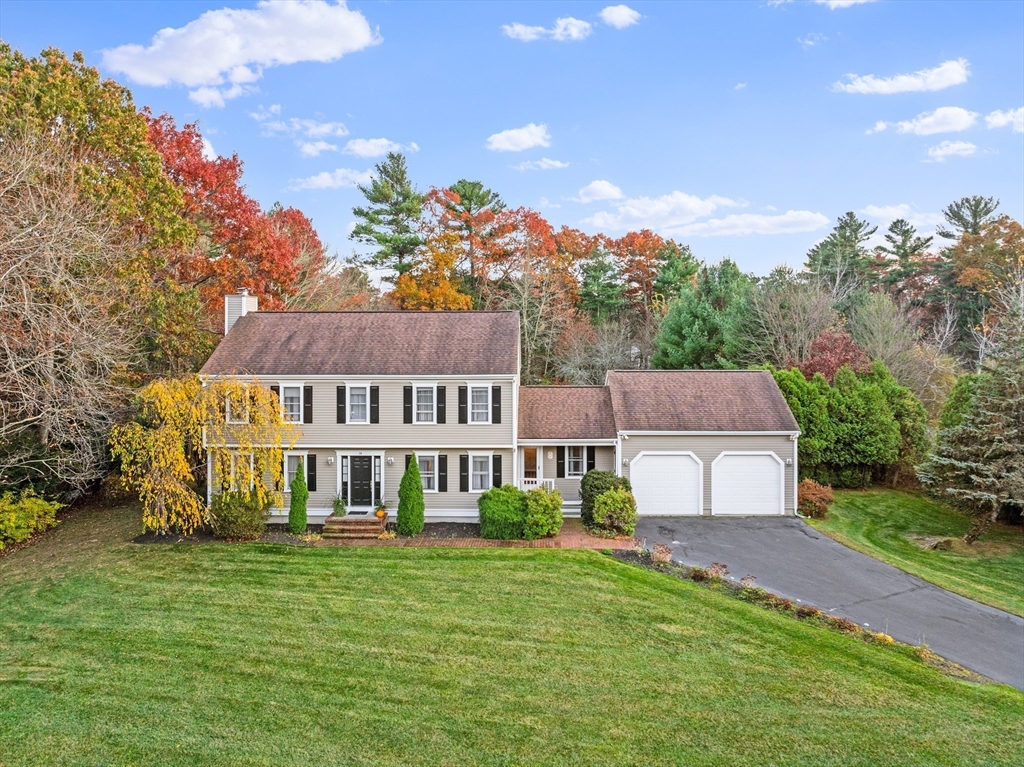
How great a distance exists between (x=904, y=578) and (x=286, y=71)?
2463 cm

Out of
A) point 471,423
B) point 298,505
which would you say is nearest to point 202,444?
point 298,505

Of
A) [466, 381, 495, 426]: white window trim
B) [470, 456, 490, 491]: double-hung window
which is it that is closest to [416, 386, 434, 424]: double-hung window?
[466, 381, 495, 426]: white window trim

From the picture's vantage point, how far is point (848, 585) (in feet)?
44.7

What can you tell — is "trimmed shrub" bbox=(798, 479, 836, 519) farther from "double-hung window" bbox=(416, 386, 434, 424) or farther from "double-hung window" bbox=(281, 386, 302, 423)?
"double-hung window" bbox=(281, 386, 302, 423)

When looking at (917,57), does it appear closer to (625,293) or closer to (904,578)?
(904,578)

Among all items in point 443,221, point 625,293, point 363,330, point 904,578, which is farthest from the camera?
point 625,293

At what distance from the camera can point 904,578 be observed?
14227 millimetres

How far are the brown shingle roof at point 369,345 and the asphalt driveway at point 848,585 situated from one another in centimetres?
734

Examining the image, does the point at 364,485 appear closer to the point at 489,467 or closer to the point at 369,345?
the point at 489,467

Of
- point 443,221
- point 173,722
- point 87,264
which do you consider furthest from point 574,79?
point 173,722

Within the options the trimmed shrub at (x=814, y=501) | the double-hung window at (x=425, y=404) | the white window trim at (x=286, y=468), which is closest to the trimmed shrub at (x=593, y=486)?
the double-hung window at (x=425, y=404)

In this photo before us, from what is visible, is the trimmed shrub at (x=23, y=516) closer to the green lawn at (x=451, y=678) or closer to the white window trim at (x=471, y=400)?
the green lawn at (x=451, y=678)

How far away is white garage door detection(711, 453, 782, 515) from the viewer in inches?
759

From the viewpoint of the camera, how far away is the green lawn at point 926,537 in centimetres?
1430
